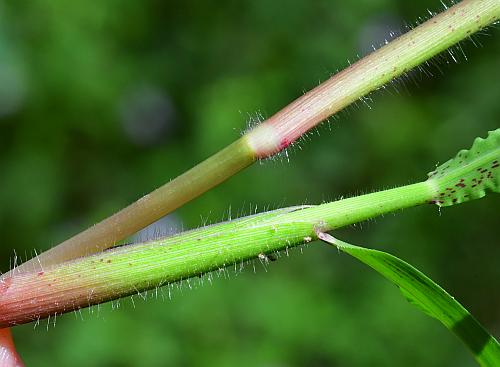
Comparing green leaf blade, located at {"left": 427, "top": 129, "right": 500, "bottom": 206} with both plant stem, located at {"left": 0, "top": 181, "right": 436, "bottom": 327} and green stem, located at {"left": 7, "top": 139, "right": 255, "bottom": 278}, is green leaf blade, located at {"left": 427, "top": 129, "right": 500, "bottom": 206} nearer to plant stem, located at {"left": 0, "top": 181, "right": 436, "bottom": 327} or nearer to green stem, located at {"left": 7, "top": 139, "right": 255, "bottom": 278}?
plant stem, located at {"left": 0, "top": 181, "right": 436, "bottom": 327}

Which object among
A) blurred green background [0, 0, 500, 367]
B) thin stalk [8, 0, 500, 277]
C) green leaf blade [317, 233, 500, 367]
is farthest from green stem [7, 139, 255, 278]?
blurred green background [0, 0, 500, 367]

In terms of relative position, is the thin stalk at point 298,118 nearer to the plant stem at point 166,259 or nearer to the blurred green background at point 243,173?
the plant stem at point 166,259

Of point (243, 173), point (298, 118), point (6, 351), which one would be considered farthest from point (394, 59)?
point (243, 173)

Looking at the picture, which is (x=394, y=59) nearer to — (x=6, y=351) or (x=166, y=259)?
(x=166, y=259)

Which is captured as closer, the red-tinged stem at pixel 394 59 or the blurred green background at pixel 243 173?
the red-tinged stem at pixel 394 59

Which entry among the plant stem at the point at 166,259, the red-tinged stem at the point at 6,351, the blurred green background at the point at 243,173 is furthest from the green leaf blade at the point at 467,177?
the blurred green background at the point at 243,173

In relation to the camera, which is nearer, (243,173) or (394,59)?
(394,59)
